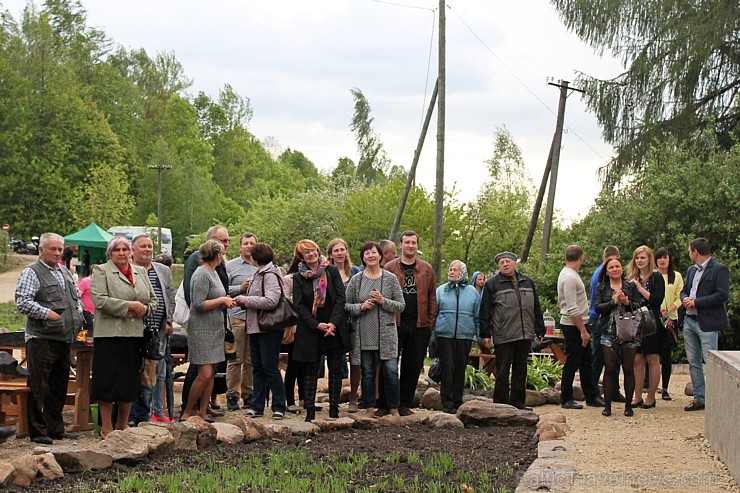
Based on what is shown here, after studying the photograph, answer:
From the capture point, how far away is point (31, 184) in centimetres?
6000

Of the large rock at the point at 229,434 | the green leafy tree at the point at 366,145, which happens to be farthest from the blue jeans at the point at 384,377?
the green leafy tree at the point at 366,145

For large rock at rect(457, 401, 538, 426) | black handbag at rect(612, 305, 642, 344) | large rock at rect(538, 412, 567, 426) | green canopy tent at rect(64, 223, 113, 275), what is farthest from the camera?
green canopy tent at rect(64, 223, 113, 275)

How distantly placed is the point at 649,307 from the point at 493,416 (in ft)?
7.96

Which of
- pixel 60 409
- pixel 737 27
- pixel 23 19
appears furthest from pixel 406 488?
pixel 23 19

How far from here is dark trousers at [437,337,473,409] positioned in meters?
11.3

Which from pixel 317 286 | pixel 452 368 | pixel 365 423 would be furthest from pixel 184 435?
pixel 452 368

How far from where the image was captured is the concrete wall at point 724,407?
7.20 meters

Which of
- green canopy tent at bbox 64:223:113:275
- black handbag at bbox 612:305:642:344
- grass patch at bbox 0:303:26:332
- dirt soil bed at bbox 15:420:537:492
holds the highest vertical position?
green canopy tent at bbox 64:223:113:275

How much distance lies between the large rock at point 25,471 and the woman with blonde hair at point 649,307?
685 centimetres

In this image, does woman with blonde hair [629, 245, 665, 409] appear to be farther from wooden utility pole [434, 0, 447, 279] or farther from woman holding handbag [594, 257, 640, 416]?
wooden utility pole [434, 0, 447, 279]

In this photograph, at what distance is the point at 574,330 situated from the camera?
11.5 meters

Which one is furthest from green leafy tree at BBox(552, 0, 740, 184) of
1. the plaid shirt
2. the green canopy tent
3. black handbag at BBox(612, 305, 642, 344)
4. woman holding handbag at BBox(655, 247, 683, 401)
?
the green canopy tent

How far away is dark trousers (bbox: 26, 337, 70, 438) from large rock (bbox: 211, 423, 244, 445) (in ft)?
4.57

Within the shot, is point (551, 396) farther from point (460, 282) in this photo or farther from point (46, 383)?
point (46, 383)
